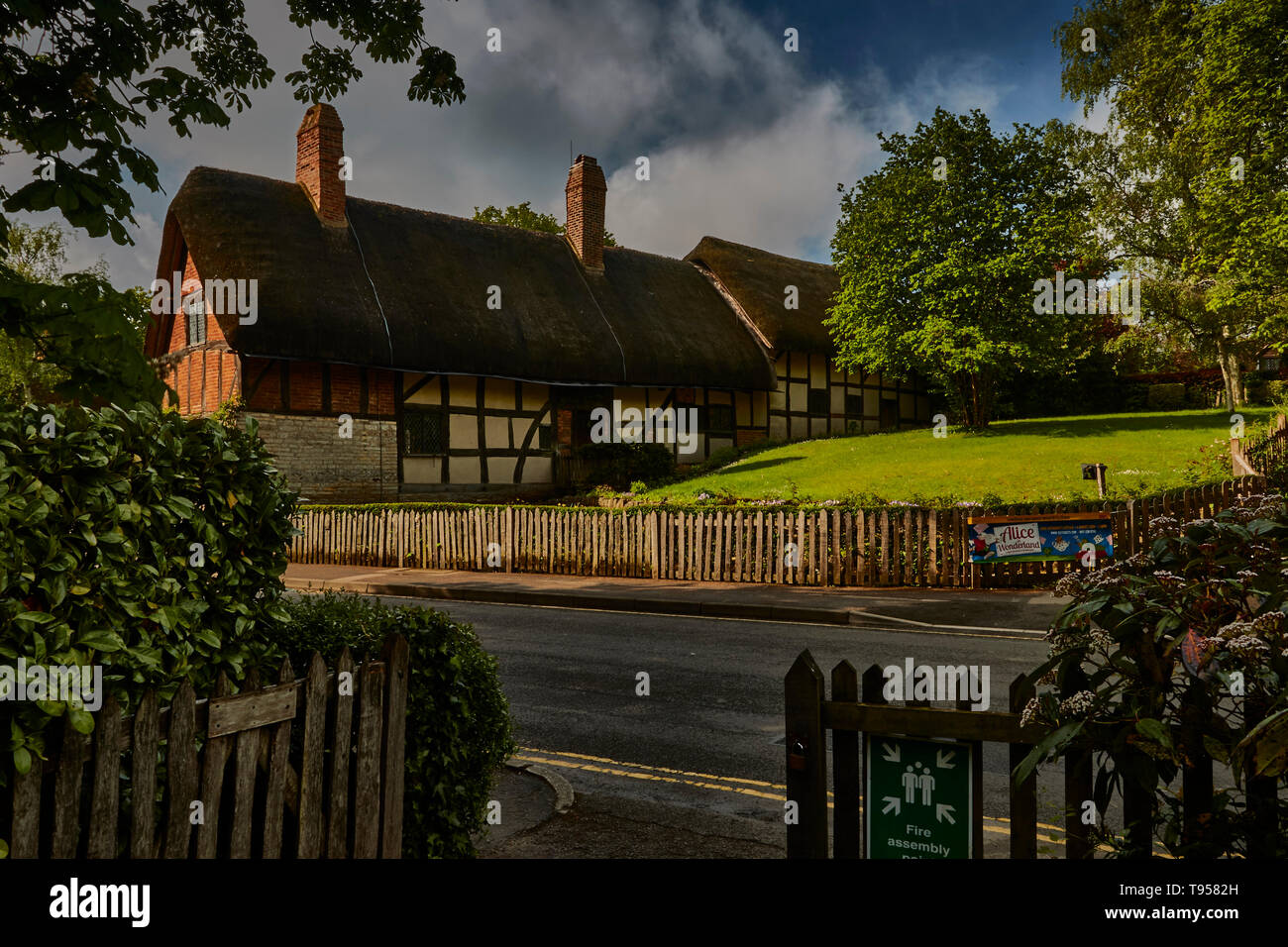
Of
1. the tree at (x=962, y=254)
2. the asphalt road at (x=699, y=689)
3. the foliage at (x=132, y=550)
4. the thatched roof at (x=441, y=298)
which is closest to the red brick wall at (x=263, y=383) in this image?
the thatched roof at (x=441, y=298)

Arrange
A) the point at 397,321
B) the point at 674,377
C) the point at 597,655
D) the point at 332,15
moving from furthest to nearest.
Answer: the point at 674,377 → the point at 397,321 → the point at 597,655 → the point at 332,15

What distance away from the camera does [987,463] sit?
24422 millimetres

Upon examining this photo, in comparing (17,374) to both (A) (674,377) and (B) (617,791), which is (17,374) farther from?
(B) (617,791)

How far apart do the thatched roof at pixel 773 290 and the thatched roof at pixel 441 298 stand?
3.17 ft

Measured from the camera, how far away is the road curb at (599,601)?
1245 centimetres

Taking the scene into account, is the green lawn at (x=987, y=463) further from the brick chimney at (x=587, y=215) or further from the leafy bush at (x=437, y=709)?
the leafy bush at (x=437, y=709)

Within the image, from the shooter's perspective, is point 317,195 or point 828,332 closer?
point 317,195

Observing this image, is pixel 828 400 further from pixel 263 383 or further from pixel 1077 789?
pixel 1077 789

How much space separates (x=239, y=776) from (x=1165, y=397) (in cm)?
5066

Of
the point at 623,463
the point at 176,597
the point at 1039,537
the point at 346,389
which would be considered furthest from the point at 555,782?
the point at 623,463

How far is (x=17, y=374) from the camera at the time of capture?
33812 mm

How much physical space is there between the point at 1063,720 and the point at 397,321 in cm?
2438

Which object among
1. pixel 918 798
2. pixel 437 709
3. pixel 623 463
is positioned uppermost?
pixel 623 463
